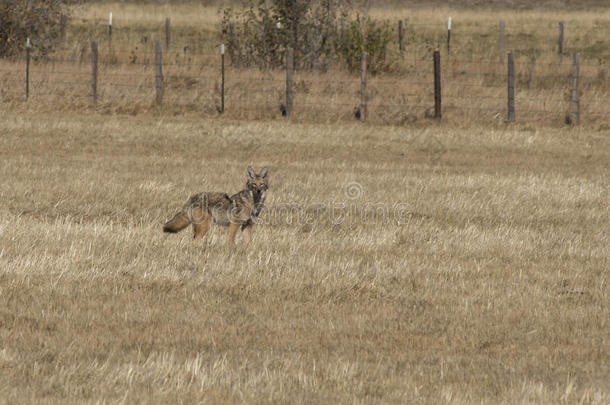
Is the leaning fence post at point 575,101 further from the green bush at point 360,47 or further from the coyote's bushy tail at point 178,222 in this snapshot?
the coyote's bushy tail at point 178,222

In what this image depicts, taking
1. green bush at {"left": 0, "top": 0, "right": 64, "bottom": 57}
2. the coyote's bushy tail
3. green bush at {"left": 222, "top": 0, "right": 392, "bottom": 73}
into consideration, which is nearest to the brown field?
the coyote's bushy tail

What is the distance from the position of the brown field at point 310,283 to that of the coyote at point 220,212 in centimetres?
22

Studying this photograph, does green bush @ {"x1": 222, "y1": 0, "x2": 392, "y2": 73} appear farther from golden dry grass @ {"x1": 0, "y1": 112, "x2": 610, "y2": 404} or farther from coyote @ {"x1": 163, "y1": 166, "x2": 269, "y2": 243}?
coyote @ {"x1": 163, "y1": 166, "x2": 269, "y2": 243}

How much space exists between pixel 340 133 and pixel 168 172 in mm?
6402

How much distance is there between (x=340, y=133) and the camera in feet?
76.6

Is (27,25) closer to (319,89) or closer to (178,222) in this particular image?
(319,89)

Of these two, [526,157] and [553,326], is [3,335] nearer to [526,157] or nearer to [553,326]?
[553,326]

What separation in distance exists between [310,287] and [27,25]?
24.4 meters

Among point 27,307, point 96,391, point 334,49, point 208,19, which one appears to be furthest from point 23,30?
point 96,391

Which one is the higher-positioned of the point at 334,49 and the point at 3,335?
the point at 334,49

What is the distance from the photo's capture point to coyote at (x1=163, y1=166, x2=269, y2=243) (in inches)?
442

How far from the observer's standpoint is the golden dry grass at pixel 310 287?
21.8 feet

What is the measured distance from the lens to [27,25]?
31.6 m

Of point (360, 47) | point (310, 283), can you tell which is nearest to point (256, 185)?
point (310, 283)
